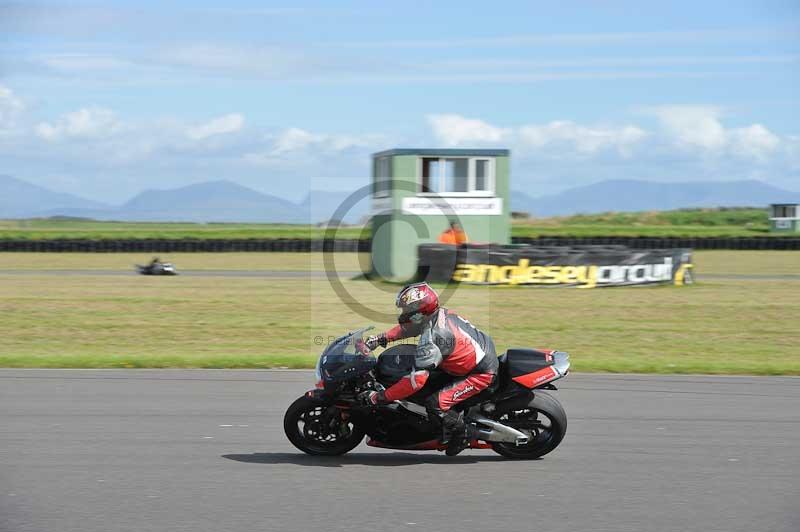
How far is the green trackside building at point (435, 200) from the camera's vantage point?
88.6 ft

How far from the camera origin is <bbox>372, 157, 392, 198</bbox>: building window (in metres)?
27.5

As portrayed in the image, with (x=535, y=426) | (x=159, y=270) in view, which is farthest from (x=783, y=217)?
(x=535, y=426)

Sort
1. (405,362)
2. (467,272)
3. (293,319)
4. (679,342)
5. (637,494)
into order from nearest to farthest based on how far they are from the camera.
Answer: (637,494), (405,362), (679,342), (293,319), (467,272)

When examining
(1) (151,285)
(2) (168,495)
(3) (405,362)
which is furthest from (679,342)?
(1) (151,285)

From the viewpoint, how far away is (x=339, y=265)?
3731cm

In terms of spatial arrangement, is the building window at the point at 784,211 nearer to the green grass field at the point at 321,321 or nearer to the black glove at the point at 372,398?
the green grass field at the point at 321,321

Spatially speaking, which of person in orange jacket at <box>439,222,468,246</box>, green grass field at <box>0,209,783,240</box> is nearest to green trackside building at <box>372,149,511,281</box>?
person in orange jacket at <box>439,222,468,246</box>

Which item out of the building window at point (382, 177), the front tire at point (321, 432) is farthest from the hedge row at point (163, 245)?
the front tire at point (321, 432)

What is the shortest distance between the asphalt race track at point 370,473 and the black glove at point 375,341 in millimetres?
859

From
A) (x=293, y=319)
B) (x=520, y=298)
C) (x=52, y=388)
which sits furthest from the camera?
(x=520, y=298)

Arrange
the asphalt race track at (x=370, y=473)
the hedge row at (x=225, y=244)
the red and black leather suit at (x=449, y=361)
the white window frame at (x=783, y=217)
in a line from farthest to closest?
the white window frame at (x=783, y=217), the hedge row at (x=225, y=244), the red and black leather suit at (x=449, y=361), the asphalt race track at (x=370, y=473)

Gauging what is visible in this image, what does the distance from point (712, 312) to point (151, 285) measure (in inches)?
587

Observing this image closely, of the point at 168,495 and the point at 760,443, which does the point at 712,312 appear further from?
the point at 168,495

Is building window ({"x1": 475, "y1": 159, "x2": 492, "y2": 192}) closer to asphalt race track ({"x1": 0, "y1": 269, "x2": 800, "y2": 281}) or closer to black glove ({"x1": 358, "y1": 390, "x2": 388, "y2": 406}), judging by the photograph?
asphalt race track ({"x1": 0, "y1": 269, "x2": 800, "y2": 281})
